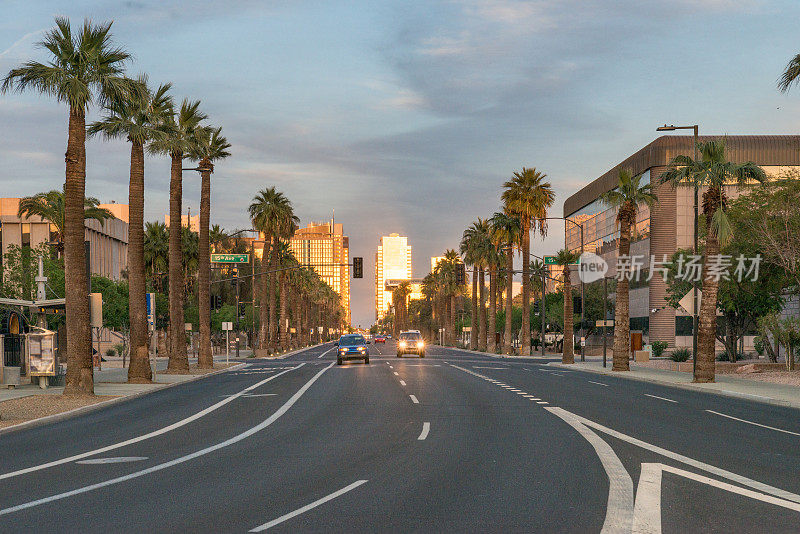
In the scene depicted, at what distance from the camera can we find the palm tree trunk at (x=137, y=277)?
115 ft

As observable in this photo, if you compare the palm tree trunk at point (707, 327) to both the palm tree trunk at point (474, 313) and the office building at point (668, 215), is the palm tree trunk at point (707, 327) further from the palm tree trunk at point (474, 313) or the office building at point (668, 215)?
the palm tree trunk at point (474, 313)

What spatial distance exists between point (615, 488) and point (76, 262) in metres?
21.2

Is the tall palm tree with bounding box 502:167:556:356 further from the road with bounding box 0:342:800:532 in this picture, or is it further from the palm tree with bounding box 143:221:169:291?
the road with bounding box 0:342:800:532

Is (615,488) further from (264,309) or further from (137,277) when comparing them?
(264,309)

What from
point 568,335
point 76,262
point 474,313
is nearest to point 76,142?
point 76,262

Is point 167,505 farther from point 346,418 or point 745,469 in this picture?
point 346,418

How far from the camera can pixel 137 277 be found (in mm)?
34844

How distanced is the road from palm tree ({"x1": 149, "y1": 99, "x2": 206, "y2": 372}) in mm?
18788

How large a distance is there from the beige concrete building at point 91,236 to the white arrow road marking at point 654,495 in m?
65.1

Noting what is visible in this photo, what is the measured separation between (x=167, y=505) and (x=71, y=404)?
16.7 m

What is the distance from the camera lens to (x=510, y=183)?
74.7 metres

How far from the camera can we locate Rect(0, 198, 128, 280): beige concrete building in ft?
273

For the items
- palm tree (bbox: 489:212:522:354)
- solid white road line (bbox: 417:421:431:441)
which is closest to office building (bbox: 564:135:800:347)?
palm tree (bbox: 489:212:522:354)

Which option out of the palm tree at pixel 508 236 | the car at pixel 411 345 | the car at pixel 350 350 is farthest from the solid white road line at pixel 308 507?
the palm tree at pixel 508 236
